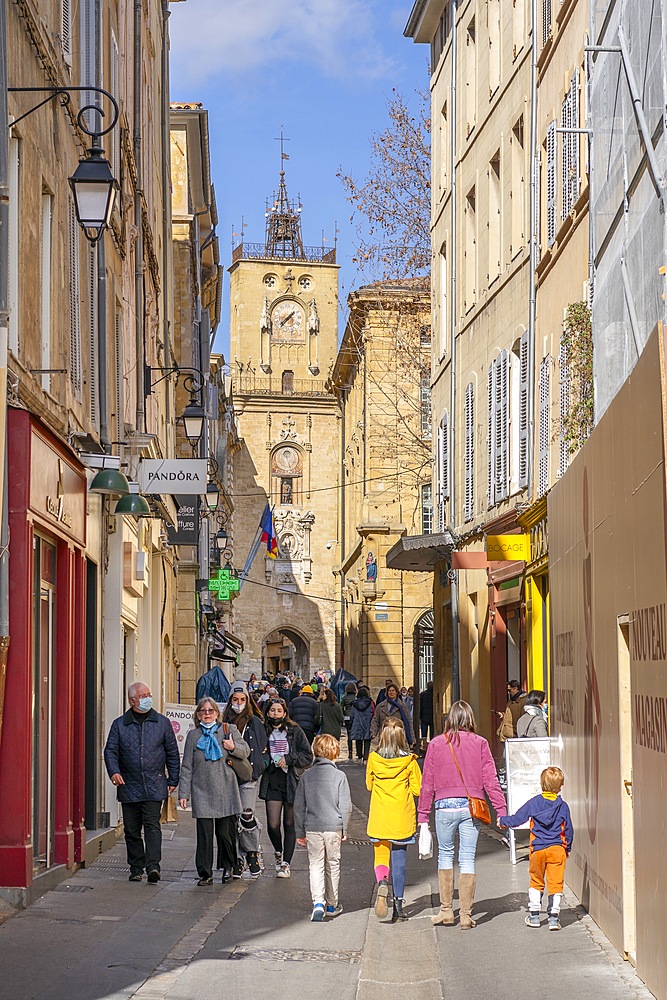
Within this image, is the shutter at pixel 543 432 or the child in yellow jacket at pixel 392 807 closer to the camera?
the child in yellow jacket at pixel 392 807

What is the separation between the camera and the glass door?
11930 mm

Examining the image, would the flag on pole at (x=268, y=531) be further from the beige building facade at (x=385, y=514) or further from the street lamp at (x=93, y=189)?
the street lamp at (x=93, y=189)

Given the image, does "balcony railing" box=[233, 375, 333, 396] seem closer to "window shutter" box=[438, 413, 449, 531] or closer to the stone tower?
the stone tower

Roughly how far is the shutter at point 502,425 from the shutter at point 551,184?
300 cm

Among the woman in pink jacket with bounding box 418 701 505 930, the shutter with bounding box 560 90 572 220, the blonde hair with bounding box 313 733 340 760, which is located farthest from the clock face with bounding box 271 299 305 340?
the woman in pink jacket with bounding box 418 701 505 930

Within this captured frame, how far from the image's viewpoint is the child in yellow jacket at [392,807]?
1100 cm

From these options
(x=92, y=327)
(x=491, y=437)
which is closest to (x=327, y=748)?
(x=92, y=327)

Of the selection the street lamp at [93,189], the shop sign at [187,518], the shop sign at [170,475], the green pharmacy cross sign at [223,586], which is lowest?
the green pharmacy cross sign at [223,586]

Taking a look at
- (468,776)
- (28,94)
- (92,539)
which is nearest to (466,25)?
(92,539)

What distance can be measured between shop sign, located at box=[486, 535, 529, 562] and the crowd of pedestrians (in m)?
3.24

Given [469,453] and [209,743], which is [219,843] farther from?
[469,453]

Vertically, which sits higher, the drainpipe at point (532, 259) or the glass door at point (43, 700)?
the drainpipe at point (532, 259)

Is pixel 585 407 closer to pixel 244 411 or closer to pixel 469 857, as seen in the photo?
pixel 469 857

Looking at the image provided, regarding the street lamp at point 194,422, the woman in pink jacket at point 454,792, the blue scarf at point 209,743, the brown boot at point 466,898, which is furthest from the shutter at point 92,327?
the brown boot at point 466,898
